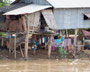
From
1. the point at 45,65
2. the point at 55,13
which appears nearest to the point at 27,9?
the point at 55,13

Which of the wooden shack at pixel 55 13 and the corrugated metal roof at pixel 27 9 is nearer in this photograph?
the corrugated metal roof at pixel 27 9

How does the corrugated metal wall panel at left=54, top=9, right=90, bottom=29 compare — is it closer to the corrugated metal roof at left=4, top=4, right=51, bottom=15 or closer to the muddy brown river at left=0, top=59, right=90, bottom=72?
the corrugated metal roof at left=4, top=4, right=51, bottom=15

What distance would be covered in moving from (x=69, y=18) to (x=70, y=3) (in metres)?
1.32

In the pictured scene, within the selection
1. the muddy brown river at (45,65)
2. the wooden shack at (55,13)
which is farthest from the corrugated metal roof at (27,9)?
the muddy brown river at (45,65)

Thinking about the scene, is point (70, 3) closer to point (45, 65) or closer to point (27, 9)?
point (27, 9)

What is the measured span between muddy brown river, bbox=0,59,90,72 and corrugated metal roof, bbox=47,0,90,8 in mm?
3914

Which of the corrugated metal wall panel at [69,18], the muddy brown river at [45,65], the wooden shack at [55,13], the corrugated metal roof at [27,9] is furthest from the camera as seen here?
the corrugated metal wall panel at [69,18]

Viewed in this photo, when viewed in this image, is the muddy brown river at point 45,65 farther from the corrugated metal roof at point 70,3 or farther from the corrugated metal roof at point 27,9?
the corrugated metal roof at point 70,3

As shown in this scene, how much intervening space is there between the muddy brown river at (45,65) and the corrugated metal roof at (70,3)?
3914 mm

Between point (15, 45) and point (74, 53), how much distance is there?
445 centimetres

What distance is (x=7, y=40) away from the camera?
24453 mm

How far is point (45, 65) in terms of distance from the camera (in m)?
20.5

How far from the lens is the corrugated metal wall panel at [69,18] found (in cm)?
2241

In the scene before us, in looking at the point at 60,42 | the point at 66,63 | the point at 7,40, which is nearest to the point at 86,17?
the point at 60,42
